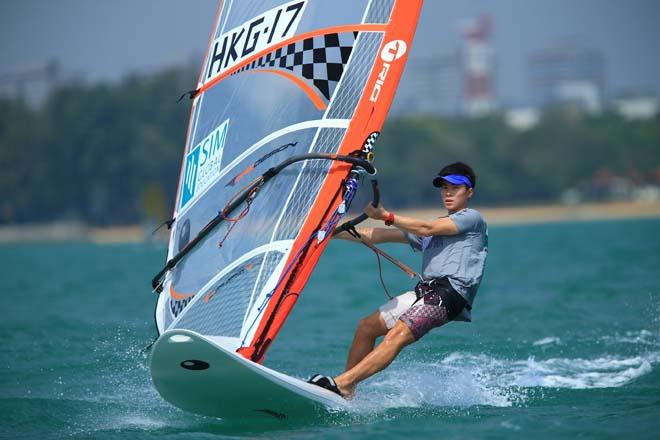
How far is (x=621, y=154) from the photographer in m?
96.4

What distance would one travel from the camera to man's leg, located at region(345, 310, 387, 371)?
6.88m

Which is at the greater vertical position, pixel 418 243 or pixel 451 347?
pixel 418 243

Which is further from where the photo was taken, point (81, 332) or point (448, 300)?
point (81, 332)

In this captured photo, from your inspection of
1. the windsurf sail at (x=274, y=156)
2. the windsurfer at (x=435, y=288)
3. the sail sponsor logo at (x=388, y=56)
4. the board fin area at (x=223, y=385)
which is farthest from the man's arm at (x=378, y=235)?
the board fin area at (x=223, y=385)

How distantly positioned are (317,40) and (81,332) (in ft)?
18.7

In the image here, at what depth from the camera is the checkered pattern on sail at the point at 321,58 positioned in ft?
23.0

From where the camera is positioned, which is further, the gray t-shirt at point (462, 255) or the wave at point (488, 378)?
the wave at point (488, 378)

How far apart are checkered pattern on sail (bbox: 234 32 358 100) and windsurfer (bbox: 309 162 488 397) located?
3.10 ft

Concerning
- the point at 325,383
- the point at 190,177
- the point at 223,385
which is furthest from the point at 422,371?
the point at 223,385

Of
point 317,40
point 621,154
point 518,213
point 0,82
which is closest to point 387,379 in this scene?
point 317,40

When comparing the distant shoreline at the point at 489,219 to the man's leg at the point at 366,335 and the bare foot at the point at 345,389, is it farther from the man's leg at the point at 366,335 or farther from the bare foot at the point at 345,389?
the bare foot at the point at 345,389

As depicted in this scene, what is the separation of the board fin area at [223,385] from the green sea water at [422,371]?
0.11m

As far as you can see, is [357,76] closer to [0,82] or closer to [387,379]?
[387,379]

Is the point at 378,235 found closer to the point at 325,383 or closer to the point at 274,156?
the point at 274,156
